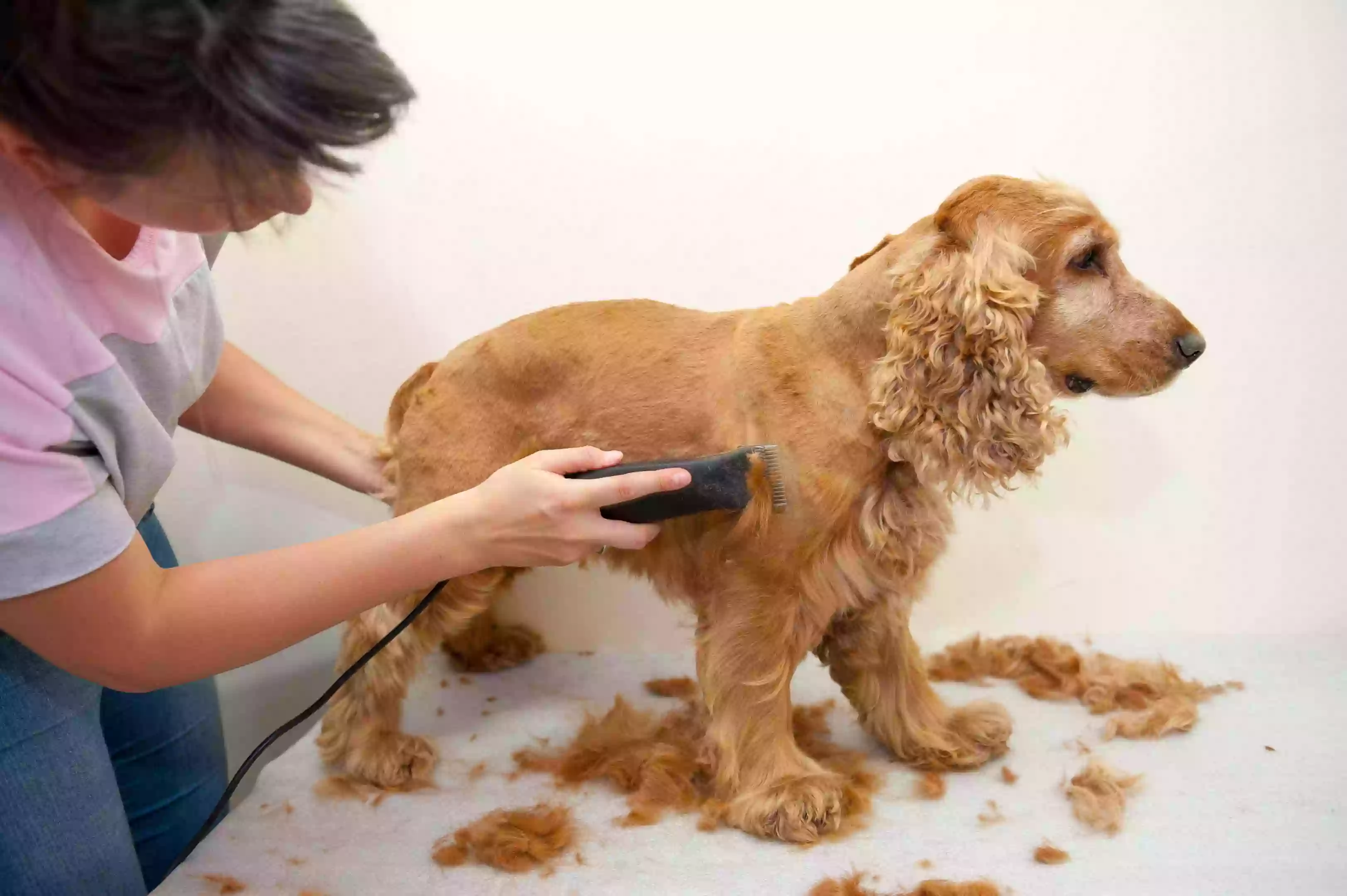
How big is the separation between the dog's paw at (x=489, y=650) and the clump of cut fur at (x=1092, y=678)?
669 millimetres

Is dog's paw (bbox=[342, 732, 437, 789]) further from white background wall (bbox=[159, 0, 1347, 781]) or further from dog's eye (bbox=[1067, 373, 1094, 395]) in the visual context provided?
dog's eye (bbox=[1067, 373, 1094, 395])

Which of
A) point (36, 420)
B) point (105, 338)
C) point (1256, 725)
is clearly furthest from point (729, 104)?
point (1256, 725)

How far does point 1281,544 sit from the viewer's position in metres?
1.45

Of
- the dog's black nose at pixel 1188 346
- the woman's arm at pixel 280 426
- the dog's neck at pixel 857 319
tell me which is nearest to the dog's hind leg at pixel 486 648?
the woman's arm at pixel 280 426

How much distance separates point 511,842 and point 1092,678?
0.85 meters

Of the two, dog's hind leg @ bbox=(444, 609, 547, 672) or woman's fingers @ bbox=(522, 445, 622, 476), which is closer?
woman's fingers @ bbox=(522, 445, 622, 476)

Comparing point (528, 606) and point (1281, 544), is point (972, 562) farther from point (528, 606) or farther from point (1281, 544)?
point (528, 606)

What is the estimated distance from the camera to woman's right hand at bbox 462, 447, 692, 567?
0.83 metres

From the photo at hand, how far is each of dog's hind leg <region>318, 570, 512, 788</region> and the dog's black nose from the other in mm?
830

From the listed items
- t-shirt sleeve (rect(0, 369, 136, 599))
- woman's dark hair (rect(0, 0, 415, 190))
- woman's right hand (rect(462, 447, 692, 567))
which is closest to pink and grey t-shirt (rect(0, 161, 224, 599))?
t-shirt sleeve (rect(0, 369, 136, 599))

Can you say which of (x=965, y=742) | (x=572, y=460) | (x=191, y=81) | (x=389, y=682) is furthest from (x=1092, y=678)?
(x=191, y=81)

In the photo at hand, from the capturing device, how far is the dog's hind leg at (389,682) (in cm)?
117

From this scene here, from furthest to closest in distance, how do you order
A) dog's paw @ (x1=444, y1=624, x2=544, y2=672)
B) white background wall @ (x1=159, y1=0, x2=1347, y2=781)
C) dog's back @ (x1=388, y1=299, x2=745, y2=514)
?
dog's paw @ (x1=444, y1=624, x2=544, y2=672), white background wall @ (x1=159, y1=0, x2=1347, y2=781), dog's back @ (x1=388, y1=299, x2=745, y2=514)

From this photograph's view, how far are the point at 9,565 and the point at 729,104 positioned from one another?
1105 millimetres
